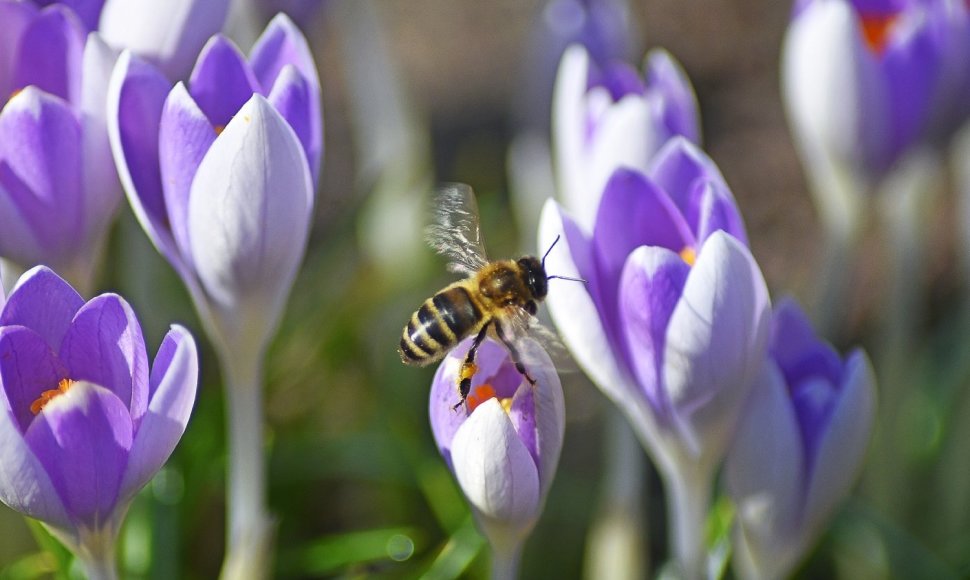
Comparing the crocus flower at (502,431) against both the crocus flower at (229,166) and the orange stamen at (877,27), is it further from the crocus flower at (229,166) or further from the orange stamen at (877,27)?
the orange stamen at (877,27)

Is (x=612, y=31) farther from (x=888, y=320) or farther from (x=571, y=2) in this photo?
(x=888, y=320)

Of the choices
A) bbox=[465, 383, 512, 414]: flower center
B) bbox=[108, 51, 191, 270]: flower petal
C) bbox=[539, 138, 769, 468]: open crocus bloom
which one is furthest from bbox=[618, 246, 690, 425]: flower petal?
bbox=[108, 51, 191, 270]: flower petal

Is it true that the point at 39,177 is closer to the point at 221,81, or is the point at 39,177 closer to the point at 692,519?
the point at 221,81

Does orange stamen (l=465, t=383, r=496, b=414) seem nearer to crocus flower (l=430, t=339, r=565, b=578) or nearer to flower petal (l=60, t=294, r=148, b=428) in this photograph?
crocus flower (l=430, t=339, r=565, b=578)

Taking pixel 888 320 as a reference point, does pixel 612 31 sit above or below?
above

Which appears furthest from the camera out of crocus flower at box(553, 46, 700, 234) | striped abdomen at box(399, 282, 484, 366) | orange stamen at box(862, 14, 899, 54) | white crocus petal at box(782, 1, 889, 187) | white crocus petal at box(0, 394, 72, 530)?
orange stamen at box(862, 14, 899, 54)

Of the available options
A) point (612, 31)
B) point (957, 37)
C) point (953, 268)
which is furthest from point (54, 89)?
point (953, 268)
